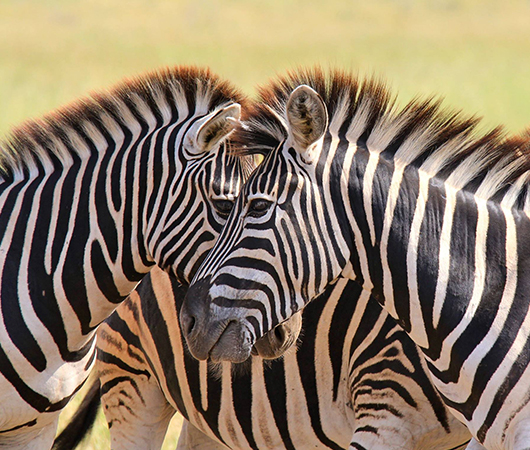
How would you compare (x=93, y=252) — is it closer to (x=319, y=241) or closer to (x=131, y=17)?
(x=319, y=241)

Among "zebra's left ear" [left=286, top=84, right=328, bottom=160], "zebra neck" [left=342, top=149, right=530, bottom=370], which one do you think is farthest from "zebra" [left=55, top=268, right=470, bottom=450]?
"zebra's left ear" [left=286, top=84, right=328, bottom=160]

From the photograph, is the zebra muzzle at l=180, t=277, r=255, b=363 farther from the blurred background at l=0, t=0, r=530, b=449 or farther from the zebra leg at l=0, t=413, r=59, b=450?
the blurred background at l=0, t=0, r=530, b=449

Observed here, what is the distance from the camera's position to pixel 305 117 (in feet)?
13.8

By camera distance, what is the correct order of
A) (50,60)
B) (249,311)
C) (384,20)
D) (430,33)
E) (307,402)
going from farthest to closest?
(384,20)
(430,33)
(50,60)
(307,402)
(249,311)

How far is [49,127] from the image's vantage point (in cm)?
545

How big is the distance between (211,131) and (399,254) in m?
1.49

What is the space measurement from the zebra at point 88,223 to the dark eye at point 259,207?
75 cm

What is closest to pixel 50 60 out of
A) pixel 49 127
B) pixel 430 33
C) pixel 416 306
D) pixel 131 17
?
pixel 131 17

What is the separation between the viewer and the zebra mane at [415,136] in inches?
172

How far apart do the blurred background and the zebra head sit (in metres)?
17.3

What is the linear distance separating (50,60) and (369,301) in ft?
90.0

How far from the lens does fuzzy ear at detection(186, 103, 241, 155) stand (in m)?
5.05

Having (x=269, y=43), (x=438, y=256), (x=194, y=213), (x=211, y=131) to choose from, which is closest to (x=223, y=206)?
(x=194, y=213)

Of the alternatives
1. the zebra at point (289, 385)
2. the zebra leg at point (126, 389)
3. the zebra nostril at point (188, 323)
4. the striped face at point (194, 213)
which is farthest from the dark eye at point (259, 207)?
the zebra leg at point (126, 389)
